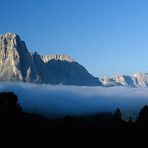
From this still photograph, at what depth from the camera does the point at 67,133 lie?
13562 centimetres

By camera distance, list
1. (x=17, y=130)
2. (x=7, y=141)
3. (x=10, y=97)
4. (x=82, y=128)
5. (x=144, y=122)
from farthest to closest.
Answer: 1. (x=10, y=97)
2. (x=144, y=122)
3. (x=82, y=128)
4. (x=17, y=130)
5. (x=7, y=141)

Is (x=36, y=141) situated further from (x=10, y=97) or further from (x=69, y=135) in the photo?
(x=10, y=97)

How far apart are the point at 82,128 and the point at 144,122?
21.4 metres

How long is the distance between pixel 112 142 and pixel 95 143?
5652mm

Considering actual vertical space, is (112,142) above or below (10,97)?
below

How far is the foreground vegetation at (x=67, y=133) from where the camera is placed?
417 ft

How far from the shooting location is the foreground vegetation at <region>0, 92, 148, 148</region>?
127 meters

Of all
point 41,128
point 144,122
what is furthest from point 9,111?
point 144,122

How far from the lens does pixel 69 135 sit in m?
134

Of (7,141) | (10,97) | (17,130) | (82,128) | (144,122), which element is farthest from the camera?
(10,97)

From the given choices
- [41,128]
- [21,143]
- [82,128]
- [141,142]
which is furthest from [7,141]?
[141,142]

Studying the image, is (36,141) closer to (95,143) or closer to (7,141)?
(7,141)

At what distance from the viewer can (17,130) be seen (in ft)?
A: 433

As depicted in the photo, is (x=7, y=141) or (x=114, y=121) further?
(x=114, y=121)
